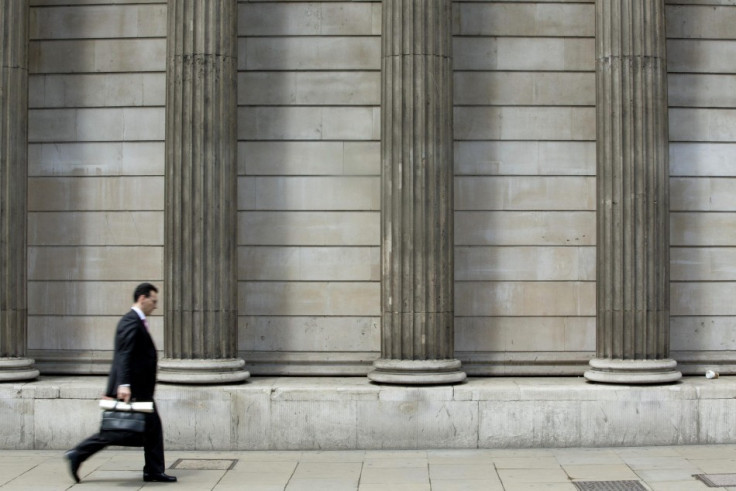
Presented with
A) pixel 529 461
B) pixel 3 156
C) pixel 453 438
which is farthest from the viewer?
pixel 3 156

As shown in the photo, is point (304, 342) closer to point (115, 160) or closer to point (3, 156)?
point (115, 160)

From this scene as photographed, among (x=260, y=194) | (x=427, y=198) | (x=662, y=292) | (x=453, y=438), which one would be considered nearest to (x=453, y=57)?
(x=427, y=198)

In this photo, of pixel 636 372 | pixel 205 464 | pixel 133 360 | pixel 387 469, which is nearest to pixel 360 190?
pixel 387 469

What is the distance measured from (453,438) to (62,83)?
766 centimetres

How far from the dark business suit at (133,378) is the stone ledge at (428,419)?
2.15 m

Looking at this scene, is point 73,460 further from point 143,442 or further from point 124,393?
point 124,393

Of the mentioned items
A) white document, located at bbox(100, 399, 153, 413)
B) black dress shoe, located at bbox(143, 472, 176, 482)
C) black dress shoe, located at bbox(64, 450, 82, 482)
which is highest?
white document, located at bbox(100, 399, 153, 413)

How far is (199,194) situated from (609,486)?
6506mm

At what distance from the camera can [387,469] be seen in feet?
36.0

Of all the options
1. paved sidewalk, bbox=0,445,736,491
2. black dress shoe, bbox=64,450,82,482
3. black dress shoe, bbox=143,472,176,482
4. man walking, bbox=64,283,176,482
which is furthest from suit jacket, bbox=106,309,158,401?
paved sidewalk, bbox=0,445,736,491

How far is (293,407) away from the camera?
1224 cm

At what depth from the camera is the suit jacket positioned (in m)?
9.83

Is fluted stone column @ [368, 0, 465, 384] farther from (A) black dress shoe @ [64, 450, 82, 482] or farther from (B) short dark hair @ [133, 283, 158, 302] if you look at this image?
(A) black dress shoe @ [64, 450, 82, 482]

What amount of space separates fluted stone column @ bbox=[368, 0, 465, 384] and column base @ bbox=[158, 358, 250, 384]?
1.88m
